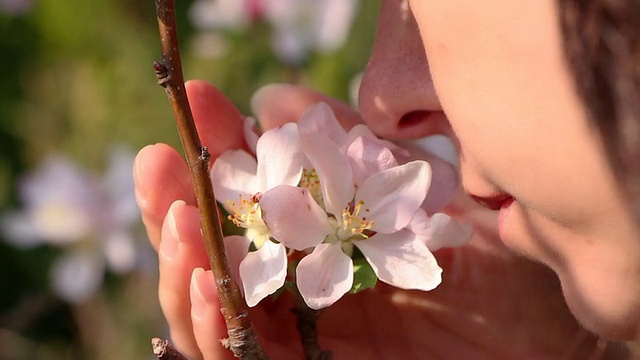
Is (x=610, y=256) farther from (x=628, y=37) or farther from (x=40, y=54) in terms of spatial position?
(x=40, y=54)

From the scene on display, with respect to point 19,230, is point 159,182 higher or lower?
higher

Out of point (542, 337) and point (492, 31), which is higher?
point (492, 31)

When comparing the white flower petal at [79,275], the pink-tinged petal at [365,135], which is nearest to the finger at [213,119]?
the pink-tinged petal at [365,135]

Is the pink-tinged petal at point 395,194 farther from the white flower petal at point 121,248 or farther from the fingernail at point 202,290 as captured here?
the white flower petal at point 121,248

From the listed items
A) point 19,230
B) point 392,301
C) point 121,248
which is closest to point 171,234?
point 392,301

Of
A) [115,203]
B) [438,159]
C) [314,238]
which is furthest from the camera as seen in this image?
[115,203]

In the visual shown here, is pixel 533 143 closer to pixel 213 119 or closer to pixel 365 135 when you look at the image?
pixel 365 135

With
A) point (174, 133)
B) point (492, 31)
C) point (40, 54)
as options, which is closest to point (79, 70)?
point (40, 54)
